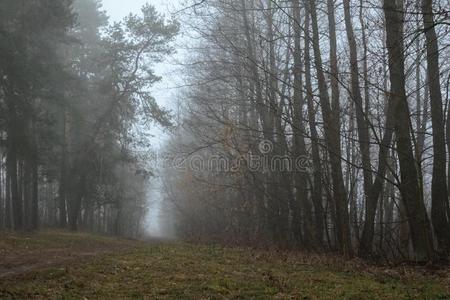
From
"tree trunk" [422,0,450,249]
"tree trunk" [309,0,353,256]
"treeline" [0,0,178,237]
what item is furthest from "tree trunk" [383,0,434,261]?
"treeline" [0,0,178,237]

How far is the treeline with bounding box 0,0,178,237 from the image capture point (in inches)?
961

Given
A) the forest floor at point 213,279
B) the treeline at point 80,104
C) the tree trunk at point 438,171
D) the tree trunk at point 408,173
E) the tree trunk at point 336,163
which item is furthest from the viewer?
the treeline at point 80,104

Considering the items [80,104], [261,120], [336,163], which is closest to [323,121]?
[336,163]

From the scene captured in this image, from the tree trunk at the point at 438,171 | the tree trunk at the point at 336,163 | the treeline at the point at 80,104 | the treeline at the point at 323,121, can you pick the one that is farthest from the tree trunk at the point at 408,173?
the treeline at the point at 80,104

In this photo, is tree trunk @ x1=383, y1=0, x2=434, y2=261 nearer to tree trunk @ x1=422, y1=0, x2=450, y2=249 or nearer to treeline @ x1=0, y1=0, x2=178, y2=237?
tree trunk @ x1=422, y1=0, x2=450, y2=249

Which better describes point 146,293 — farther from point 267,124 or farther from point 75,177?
point 75,177

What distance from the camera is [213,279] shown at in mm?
9039

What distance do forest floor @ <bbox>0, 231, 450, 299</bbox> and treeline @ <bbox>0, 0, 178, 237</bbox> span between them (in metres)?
14.1

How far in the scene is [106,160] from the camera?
36188 mm

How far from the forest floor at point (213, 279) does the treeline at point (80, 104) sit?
14120 mm

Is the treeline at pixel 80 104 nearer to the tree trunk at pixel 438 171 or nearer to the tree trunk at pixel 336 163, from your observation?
the tree trunk at pixel 336 163

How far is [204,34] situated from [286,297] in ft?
44.5

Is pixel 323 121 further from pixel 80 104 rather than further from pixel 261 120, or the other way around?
pixel 80 104

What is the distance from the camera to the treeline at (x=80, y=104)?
24406 millimetres
